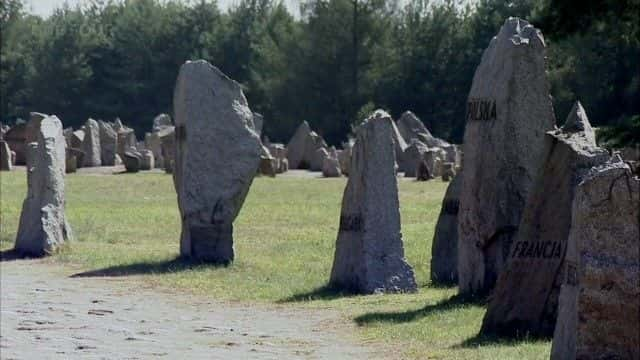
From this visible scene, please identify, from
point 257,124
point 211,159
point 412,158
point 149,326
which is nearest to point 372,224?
point 149,326

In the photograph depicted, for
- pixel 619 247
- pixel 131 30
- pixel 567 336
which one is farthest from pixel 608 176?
pixel 131 30

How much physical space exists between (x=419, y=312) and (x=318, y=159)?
32.9 metres

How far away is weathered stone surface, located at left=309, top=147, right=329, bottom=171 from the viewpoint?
155 ft

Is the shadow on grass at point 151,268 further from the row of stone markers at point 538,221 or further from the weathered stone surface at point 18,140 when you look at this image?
the weathered stone surface at point 18,140

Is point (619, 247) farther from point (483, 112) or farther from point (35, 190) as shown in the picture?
point (35, 190)

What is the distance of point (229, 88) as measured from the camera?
70.0 feet

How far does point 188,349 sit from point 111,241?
11.0m

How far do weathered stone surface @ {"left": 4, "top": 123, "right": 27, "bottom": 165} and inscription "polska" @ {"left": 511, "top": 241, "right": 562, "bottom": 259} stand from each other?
35.0 m

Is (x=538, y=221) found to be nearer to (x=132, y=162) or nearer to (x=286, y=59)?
(x=132, y=162)

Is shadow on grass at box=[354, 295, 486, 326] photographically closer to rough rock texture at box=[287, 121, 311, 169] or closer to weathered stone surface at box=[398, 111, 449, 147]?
rough rock texture at box=[287, 121, 311, 169]

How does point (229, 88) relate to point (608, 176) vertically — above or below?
above

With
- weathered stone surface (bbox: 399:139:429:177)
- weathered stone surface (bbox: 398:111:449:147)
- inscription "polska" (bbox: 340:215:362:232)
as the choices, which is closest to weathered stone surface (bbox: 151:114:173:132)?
weathered stone surface (bbox: 398:111:449:147)

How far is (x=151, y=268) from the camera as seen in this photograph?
19.8 metres

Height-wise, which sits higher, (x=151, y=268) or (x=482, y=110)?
(x=482, y=110)
